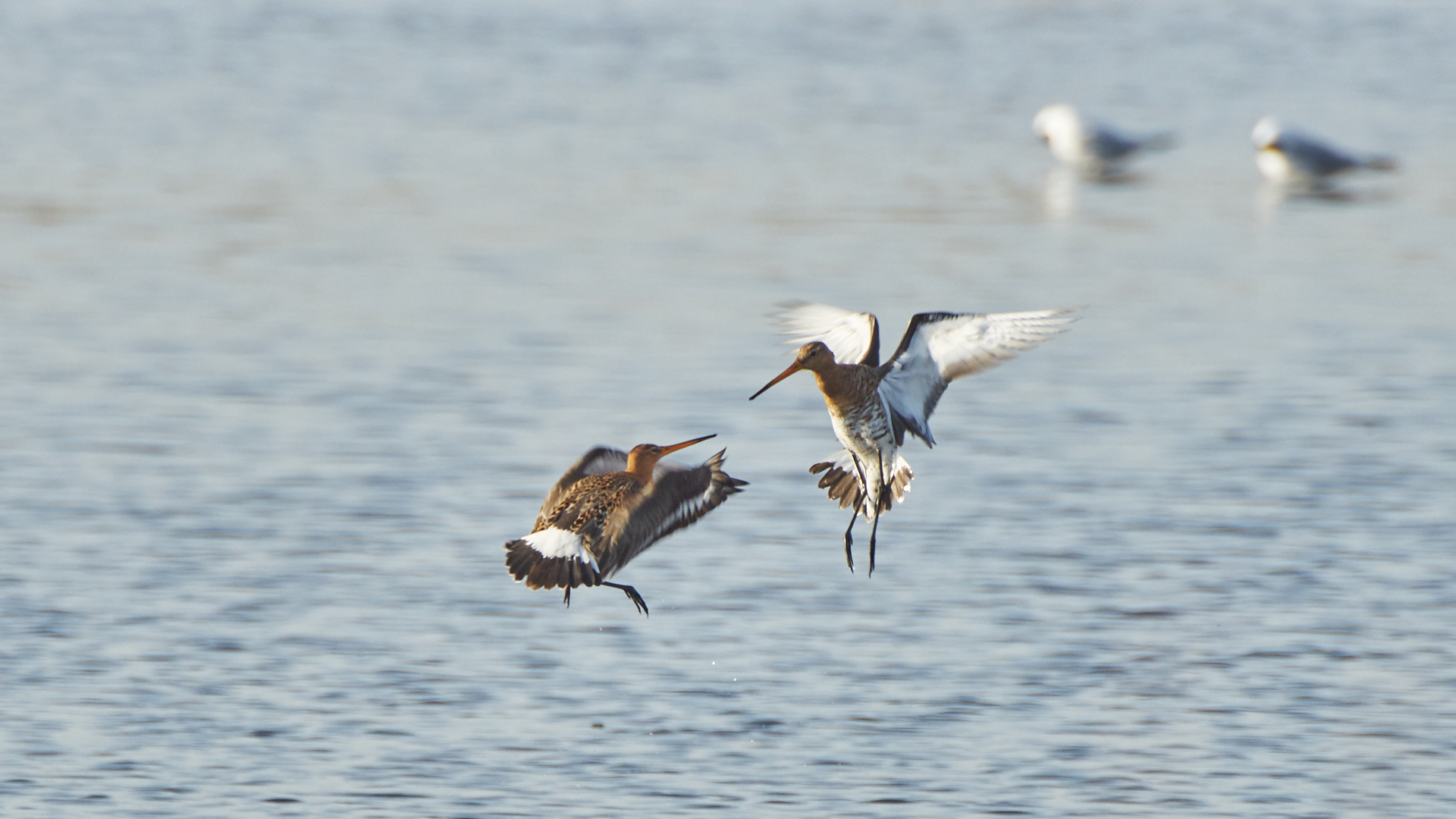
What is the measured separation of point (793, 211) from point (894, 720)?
1216 cm

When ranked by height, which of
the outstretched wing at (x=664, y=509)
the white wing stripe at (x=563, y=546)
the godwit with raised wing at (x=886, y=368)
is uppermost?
the godwit with raised wing at (x=886, y=368)

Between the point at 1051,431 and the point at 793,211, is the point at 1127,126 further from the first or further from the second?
the point at 1051,431

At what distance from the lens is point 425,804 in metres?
6.98

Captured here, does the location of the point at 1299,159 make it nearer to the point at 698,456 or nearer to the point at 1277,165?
the point at 1277,165

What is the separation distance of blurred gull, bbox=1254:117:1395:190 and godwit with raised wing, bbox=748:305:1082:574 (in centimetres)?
1572

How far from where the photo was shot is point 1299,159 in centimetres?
2236

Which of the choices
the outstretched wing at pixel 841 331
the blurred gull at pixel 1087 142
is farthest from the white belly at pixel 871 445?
the blurred gull at pixel 1087 142

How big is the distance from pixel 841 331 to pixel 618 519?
1193 millimetres

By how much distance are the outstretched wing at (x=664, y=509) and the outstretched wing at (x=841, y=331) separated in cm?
80

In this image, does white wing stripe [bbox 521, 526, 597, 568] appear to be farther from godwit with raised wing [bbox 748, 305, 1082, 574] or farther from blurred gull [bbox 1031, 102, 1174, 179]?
blurred gull [bbox 1031, 102, 1174, 179]

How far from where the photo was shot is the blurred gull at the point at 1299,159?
2202 centimetres

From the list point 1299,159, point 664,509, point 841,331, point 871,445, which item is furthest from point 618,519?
point 1299,159

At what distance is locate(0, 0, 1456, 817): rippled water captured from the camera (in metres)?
7.46

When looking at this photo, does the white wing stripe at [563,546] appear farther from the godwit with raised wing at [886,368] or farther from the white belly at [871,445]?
the white belly at [871,445]
